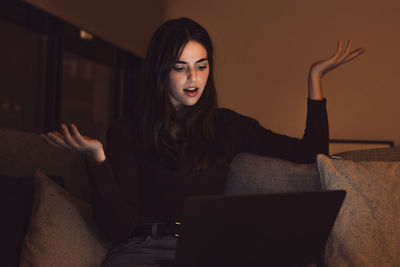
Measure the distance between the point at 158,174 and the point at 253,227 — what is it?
1.96 ft

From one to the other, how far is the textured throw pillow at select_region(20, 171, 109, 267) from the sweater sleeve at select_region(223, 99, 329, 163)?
640 millimetres

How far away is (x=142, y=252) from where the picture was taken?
1.37 metres

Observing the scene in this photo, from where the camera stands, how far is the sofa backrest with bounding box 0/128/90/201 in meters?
1.60

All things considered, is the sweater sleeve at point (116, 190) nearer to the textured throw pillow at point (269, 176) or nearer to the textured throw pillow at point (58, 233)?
the textured throw pillow at point (58, 233)

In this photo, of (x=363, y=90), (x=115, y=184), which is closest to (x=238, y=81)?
(x=363, y=90)

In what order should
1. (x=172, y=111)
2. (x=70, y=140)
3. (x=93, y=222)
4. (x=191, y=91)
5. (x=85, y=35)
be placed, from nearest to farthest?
(x=70, y=140)
(x=93, y=222)
(x=191, y=91)
(x=172, y=111)
(x=85, y=35)

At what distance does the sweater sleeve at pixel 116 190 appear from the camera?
1.34 metres

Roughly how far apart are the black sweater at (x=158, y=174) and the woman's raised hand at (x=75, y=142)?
1.5 inches

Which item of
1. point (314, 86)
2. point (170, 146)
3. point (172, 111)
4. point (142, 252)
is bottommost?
point (142, 252)

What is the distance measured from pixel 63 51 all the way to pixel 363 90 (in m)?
2.81

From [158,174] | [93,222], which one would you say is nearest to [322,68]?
[158,174]

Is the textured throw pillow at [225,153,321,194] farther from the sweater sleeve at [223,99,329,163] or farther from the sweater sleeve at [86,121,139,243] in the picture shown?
the sweater sleeve at [86,121,139,243]

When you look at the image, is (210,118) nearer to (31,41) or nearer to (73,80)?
(31,41)

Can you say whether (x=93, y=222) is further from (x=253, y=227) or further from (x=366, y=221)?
(x=366, y=221)
